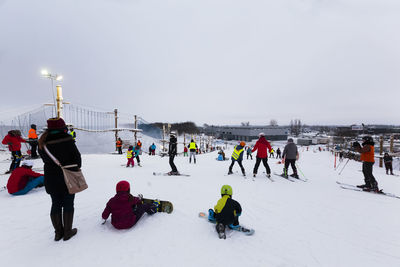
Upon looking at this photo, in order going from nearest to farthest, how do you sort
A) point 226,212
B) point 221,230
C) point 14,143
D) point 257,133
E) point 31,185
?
point 221,230
point 226,212
point 31,185
point 14,143
point 257,133

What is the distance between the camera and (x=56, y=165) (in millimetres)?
2504

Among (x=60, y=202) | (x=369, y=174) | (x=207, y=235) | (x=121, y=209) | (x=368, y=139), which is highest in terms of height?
(x=368, y=139)

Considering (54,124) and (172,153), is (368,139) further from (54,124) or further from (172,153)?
(54,124)

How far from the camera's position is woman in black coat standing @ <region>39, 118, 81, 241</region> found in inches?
97.7

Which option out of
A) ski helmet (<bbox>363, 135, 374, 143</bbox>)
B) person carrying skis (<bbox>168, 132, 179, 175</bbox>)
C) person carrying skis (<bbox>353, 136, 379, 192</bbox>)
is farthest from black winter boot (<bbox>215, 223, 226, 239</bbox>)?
ski helmet (<bbox>363, 135, 374, 143</bbox>)

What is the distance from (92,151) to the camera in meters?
17.9

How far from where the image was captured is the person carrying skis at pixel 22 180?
174 inches

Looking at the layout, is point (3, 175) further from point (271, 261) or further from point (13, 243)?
point (271, 261)

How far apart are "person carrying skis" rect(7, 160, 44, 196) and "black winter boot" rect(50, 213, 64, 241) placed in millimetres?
3065

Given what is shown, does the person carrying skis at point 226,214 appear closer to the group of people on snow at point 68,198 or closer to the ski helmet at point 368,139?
the group of people on snow at point 68,198

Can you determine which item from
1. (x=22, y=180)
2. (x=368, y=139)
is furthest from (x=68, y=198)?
(x=368, y=139)

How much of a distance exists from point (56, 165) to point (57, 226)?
104cm

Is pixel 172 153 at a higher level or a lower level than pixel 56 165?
lower

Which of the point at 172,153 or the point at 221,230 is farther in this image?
the point at 172,153
